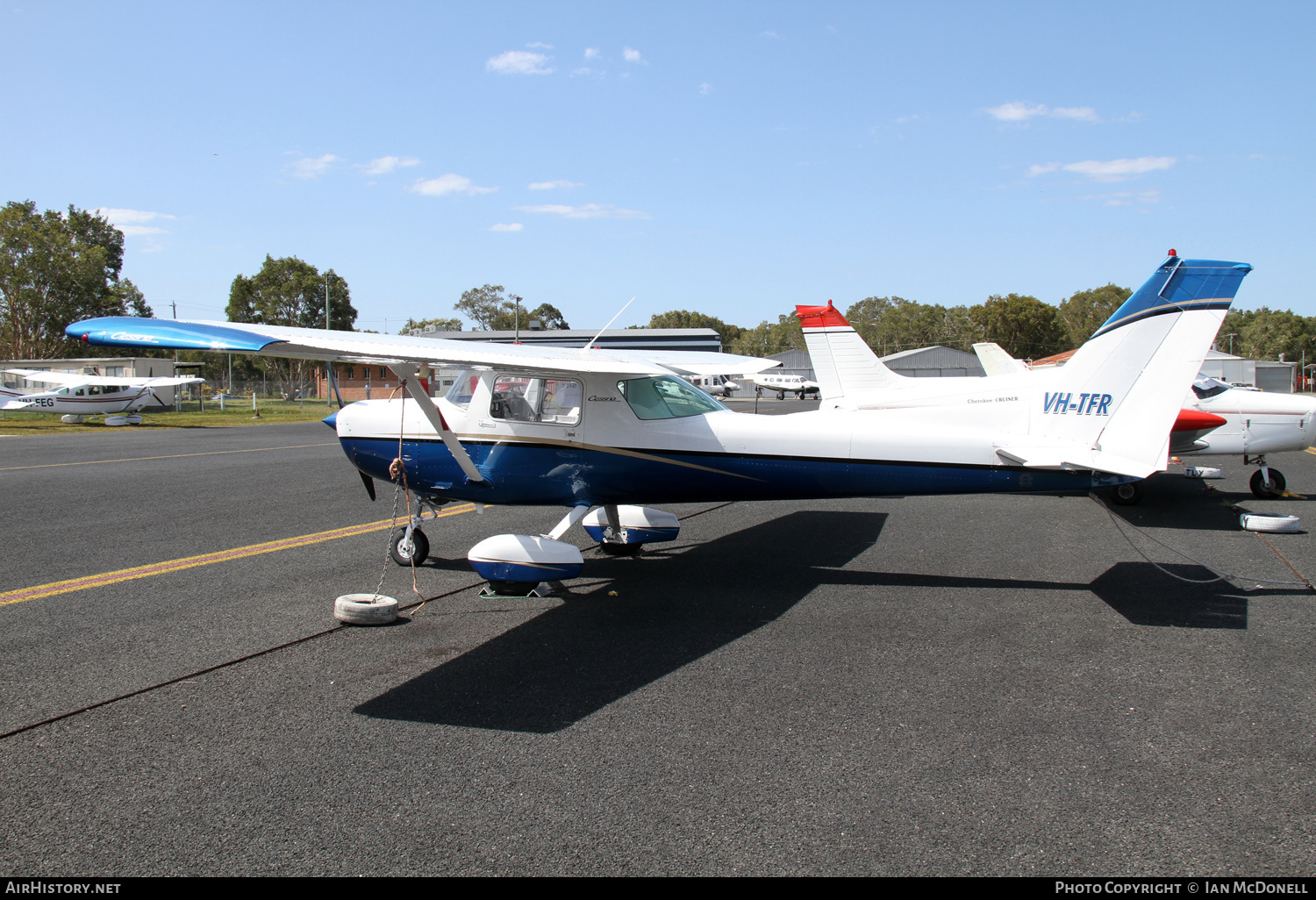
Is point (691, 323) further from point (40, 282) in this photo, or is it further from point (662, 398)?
point (662, 398)

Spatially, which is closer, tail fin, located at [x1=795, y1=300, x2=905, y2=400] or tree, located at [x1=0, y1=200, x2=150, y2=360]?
tail fin, located at [x1=795, y1=300, x2=905, y2=400]

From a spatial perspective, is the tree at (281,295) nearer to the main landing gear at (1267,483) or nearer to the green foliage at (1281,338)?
the main landing gear at (1267,483)

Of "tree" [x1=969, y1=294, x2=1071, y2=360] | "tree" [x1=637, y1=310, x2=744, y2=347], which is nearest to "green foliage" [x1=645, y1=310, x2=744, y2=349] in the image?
"tree" [x1=637, y1=310, x2=744, y2=347]

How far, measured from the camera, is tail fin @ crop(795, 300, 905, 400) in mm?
12125

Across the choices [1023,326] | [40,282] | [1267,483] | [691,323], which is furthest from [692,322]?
[1267,483]

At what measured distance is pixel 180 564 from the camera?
707 centimetres

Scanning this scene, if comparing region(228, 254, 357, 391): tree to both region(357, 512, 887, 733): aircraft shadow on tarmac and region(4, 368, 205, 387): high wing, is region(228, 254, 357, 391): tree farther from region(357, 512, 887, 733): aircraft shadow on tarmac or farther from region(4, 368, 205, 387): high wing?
region(357, 512, 887, 733): aircraft shadow on tarmac

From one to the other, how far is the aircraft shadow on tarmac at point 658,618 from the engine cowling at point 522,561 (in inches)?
12.9

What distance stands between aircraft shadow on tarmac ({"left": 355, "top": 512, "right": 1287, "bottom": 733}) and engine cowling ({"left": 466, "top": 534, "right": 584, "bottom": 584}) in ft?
1.07

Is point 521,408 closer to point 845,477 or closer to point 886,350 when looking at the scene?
point 845,477

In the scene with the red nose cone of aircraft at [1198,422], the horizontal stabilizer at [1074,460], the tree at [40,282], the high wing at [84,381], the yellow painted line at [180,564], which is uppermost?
the tree at [40,282]

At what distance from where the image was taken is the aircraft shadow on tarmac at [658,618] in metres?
4.14

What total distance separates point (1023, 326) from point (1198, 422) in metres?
78.8

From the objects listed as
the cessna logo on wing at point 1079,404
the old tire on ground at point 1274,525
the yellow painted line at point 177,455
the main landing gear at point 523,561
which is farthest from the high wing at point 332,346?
the yellow painted line at point 177,455
